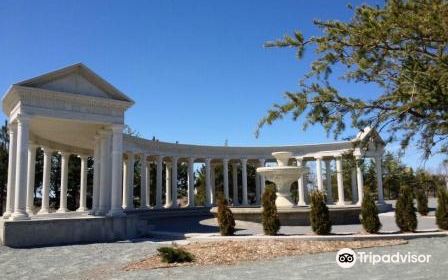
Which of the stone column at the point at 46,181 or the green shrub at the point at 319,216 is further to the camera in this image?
the stone column at the point at 46,181

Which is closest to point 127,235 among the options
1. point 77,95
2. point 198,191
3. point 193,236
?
point 193,236

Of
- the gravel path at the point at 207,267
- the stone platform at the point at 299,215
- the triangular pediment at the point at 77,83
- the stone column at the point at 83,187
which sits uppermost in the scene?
the triangular pediment at the point at 77,83

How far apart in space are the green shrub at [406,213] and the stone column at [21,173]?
83.7 feet

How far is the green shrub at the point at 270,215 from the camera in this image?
26.3 metres

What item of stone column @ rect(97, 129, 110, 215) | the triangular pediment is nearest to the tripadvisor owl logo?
the triangular pediment

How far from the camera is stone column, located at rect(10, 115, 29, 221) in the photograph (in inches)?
1139

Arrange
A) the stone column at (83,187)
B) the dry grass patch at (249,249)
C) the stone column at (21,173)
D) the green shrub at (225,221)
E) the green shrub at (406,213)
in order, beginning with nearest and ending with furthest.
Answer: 1. the dry grass patch at (249,249)
2. the green shrub at (406,213)
3. the green shrub at (225,221)
4. the stone column at (21,173)
5. the stone column at (83,187)

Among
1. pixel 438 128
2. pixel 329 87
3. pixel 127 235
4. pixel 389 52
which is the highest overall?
pixel 389 52

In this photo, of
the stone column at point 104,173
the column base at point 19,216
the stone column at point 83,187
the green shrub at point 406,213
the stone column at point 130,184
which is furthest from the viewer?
the stone column at point 130,184

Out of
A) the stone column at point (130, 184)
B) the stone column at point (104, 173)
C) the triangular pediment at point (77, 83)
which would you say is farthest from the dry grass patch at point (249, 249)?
the stone column at point (130, 184)

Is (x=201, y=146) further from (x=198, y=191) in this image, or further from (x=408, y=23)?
(x=408, y=23)

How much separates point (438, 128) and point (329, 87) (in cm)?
250

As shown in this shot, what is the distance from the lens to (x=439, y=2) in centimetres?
840

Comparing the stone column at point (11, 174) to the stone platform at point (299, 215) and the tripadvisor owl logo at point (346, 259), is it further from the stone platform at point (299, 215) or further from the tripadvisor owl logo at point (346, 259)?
the tripadvisor owl logo at point (346, 259)
